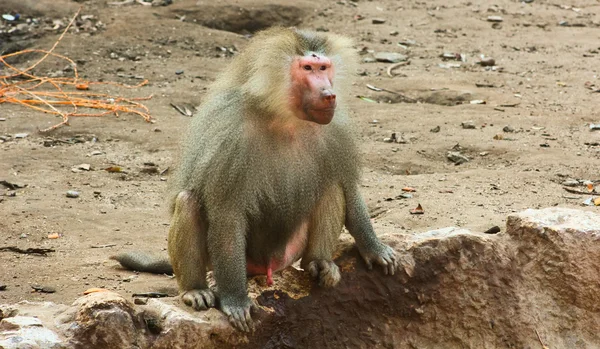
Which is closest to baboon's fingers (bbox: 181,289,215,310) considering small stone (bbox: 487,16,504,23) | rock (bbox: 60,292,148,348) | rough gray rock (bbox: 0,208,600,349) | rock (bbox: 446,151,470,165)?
rough gray rock (bbox: 0,208,600,349)

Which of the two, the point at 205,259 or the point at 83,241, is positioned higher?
the point at 205,259

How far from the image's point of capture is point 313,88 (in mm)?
3717

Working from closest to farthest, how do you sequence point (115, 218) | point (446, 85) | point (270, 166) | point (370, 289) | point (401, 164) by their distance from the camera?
point (270, 166) < point (370, 289) < point (115, 218) < point (401, 164) < point (446, 85)

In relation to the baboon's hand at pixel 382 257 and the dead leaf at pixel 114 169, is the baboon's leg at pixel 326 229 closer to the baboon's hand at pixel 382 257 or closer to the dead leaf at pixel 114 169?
the baboon's hand at pixel 382 257

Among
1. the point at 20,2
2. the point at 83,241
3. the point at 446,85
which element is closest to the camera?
the point at 83,241

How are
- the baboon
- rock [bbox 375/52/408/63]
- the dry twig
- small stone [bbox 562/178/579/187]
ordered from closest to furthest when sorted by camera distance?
the baboon < small stone [bbox 562/178/579/187] < the dry twig < rock [bbox 375/52/408/63]

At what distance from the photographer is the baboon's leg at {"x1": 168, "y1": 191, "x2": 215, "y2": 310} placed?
382 centimetres

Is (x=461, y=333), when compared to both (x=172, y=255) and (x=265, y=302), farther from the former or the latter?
(x=172, y=255)

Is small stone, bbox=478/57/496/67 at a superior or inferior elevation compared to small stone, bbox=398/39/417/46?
inferior

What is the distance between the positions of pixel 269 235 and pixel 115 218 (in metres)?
2.01

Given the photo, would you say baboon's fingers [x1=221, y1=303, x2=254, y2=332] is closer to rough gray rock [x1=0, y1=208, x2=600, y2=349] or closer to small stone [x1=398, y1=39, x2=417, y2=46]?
rough gray rock [x1=0, y1=208, x2=600, y2=349]

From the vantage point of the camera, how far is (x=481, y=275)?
4184 mm

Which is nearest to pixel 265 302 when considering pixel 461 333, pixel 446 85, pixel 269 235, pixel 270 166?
pixel 269 235

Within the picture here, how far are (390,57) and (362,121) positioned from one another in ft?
6.68
